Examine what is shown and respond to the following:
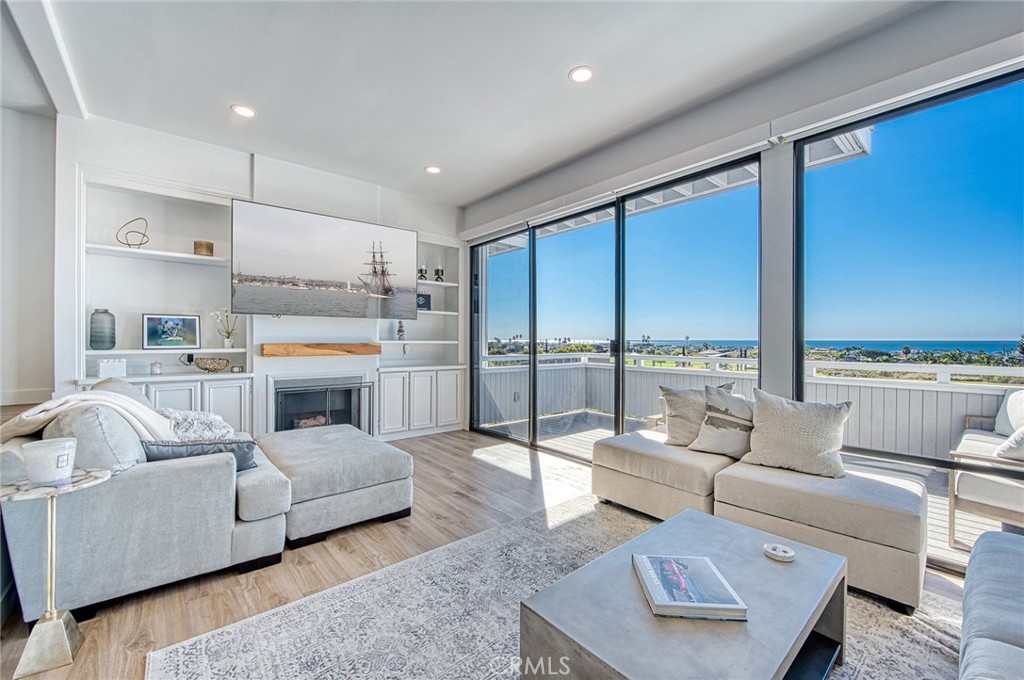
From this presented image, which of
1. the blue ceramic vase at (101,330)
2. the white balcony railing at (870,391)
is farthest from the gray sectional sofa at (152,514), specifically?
the white balcony railing at (870,391)

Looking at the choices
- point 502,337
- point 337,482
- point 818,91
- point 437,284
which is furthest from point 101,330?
point 818,91

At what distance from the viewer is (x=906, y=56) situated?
2256 mm

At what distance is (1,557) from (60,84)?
9.45 feet

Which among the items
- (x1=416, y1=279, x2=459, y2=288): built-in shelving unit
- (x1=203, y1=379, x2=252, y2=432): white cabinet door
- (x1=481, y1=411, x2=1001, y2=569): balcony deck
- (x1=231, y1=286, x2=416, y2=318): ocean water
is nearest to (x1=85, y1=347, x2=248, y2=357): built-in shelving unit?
(x1=203, y1=379, x2=252, y2=432): white cabinet door

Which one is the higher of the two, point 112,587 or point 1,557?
point 1,557

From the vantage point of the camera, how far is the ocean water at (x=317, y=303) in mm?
3844

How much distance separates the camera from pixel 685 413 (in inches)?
118

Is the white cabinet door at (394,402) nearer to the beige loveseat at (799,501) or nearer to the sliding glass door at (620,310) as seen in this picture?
the sliding glass door at (620,310)

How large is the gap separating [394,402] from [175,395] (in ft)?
6.50

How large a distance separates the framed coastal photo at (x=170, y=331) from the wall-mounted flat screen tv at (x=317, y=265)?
0.49 meters

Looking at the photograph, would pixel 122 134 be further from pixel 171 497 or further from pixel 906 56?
pixel 906 56

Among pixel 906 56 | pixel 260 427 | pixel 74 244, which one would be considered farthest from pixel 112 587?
pixel 906 56

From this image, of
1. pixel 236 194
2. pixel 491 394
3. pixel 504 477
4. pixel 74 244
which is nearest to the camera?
pixel 74 244

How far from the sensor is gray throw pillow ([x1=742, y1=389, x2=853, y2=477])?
233 centimetres
